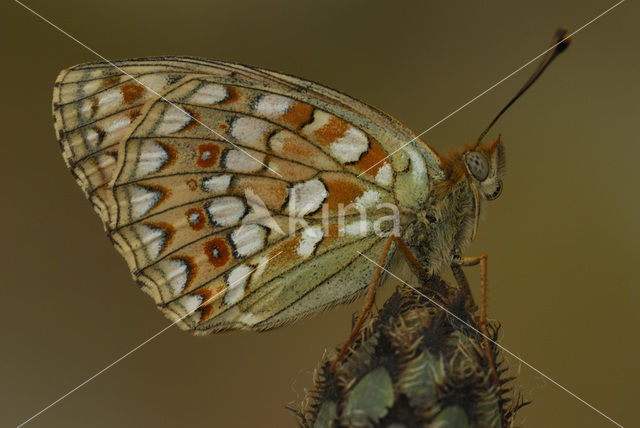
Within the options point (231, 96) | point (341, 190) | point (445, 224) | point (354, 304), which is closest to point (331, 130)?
point (341, 190)

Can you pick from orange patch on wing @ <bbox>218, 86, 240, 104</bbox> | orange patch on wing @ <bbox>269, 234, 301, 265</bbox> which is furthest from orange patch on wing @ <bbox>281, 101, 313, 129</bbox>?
orange patch on wing @ <bbox>269, 234, 301, 265</bbox>

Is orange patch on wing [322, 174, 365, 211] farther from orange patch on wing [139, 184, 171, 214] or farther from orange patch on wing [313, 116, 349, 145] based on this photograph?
orange patch on wing [139, 184, 171, 214]

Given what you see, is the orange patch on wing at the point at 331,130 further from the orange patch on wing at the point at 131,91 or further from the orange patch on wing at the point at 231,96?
the orange patch on wing at the point at 131,91

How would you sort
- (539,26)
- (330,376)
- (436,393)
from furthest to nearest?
(539,26)
(330,376)
(436,393)

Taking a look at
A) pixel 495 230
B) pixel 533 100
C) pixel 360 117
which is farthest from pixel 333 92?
pixel 533 100

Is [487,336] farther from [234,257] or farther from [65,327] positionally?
[65,327]

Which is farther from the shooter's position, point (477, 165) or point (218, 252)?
point (218, 252)

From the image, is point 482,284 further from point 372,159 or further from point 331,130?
point 331,130
